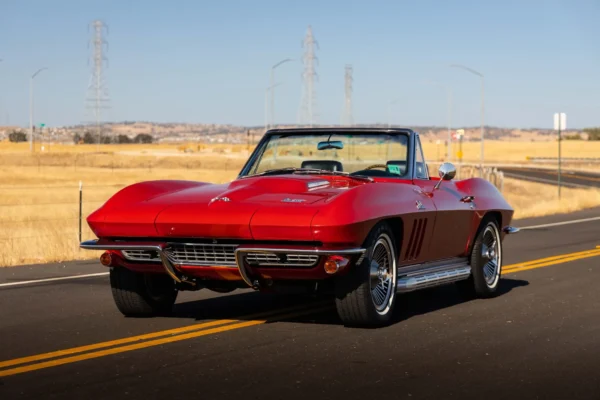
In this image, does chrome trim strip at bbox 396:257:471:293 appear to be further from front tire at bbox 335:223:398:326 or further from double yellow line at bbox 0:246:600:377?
double yellow line at bbox 0:246:600:377

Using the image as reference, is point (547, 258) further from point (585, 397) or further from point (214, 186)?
point (585, 397)

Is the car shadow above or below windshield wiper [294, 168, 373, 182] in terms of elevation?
below

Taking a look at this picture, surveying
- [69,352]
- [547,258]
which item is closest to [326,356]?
[69,352]

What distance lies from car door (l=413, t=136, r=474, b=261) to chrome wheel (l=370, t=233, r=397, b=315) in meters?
0.99

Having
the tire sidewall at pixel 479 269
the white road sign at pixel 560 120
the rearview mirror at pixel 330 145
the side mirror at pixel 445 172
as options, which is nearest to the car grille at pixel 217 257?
the rearview mirror at pixel 330 145

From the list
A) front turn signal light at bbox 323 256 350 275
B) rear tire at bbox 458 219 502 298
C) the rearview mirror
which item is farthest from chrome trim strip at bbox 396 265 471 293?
the rearview mirror

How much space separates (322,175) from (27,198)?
2981 centimetres

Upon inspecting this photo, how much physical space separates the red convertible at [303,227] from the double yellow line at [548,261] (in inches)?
155

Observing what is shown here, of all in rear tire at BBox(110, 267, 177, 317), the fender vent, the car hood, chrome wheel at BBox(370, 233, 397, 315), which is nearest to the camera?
the car hood

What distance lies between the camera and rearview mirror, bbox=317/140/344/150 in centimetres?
1073

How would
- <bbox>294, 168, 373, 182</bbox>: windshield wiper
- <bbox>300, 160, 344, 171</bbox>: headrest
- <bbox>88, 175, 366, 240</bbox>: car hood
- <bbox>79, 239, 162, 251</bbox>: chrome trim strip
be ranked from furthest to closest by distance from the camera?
<bbox>300, 160, 344, 171</bbox>: headrest → <bbox>294, 168, 373, 182</bbox>: windshield wiper → <bbox>79, 239, 162, 251</bbox>: chrome trim strip → <bbox>88, 175, 366, 240</bbox>: car hood

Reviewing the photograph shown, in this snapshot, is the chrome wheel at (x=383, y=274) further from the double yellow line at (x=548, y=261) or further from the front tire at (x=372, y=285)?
the double yellow line at (x=548, y=261)

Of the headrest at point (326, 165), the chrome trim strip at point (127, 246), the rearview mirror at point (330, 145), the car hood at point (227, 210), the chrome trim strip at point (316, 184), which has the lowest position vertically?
the chrome trim strip at point (127, 246)

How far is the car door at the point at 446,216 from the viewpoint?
10.4m
